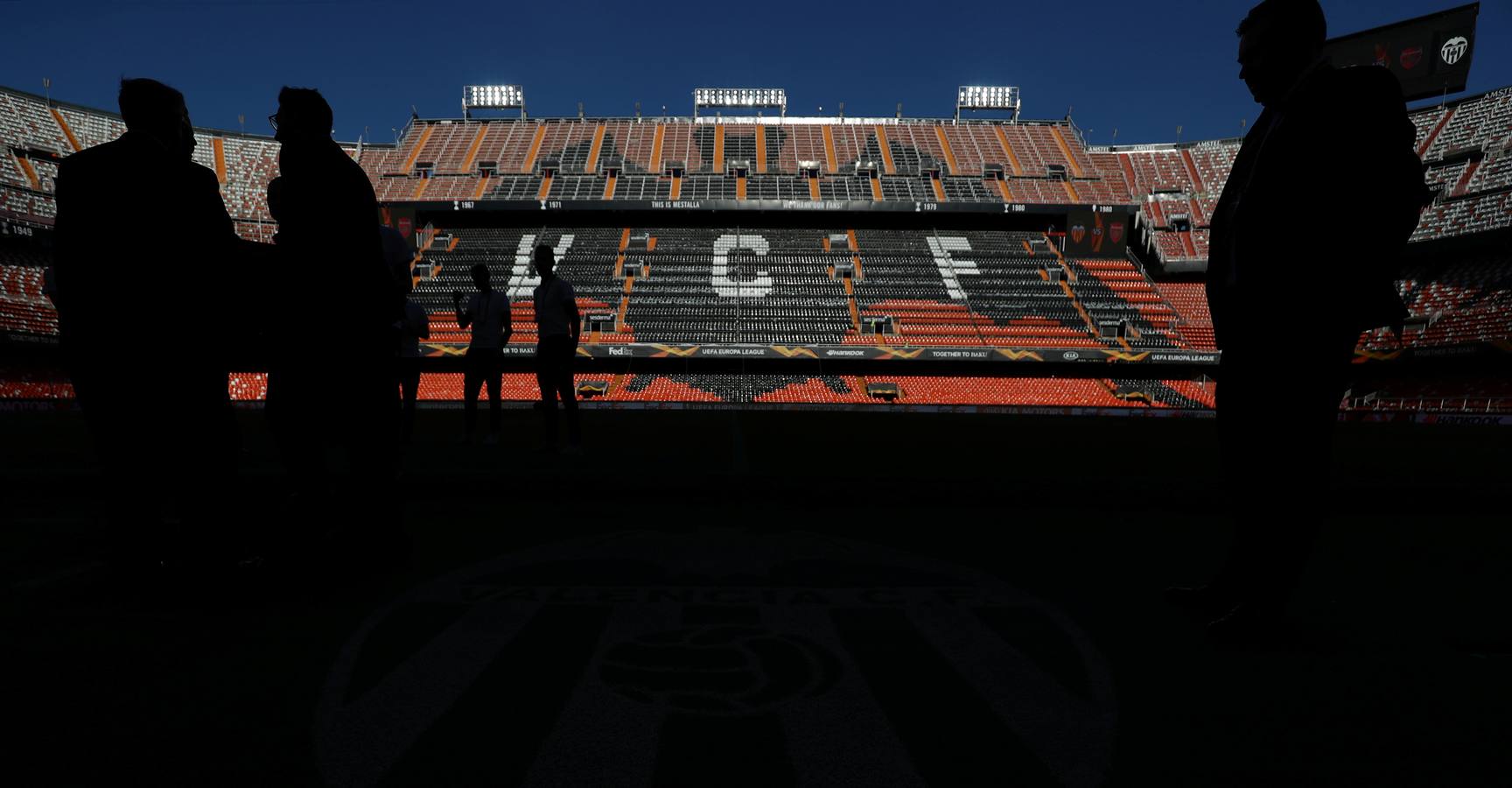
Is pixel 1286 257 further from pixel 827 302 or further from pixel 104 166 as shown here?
pixel 827 302

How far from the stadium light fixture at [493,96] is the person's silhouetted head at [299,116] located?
54065 mm

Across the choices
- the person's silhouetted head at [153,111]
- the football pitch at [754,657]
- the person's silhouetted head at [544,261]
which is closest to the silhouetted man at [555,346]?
the person's silhouetted head at [544,261]

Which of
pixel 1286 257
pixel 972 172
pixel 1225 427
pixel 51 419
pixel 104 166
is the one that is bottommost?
pixel 51 419

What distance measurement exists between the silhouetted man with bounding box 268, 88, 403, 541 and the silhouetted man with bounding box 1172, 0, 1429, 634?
295 cm

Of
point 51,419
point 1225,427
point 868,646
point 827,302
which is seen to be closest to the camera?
point 868,646

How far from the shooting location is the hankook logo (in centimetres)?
129

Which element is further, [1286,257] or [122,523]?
[122,523]

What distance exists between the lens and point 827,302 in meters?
33.4

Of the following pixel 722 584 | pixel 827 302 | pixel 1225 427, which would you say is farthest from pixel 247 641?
pixel 827 302

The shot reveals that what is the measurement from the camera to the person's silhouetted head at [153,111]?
7.87 ft

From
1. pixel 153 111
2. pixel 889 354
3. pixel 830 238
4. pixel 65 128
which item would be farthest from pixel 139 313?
pixel 65 128

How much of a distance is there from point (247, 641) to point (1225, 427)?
3.04 meters

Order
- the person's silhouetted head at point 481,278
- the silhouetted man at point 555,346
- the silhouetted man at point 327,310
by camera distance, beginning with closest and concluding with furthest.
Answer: the silhouetted man at point 327,310 → the silhouetted man at point 555,346 → the person's silhouetted head at point 481,278

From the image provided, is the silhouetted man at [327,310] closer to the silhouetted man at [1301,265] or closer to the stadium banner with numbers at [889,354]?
the silhouetted man at [1301,265]
